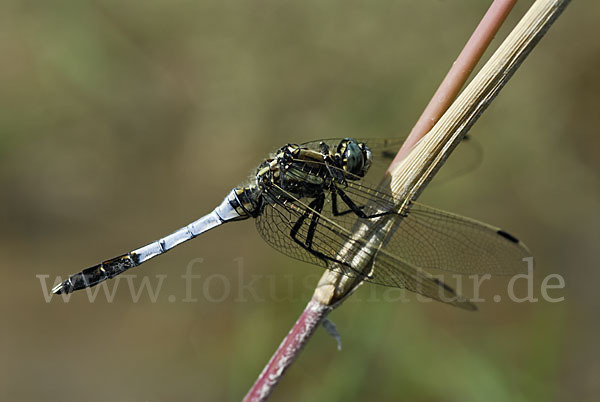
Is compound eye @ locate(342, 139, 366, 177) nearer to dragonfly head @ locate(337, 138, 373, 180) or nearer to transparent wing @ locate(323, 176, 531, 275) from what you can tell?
dragonfly head @ locate(337, 138, 373, 180)

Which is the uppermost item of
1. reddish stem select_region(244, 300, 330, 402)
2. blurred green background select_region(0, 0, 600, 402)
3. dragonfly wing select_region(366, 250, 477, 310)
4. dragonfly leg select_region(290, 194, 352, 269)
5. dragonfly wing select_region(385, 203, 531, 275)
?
blurred green background select_region(0, 0, 600, 402)

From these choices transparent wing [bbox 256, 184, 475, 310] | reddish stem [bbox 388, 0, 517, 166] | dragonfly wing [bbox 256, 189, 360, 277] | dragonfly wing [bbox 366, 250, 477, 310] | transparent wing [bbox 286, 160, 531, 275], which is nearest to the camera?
reddish stem [bbox 388, 0, 517, 166]

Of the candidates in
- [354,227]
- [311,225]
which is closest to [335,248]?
[354,227]

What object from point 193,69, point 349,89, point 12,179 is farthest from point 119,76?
point 349,89

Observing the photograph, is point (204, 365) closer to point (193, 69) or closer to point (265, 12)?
point (193, 69)

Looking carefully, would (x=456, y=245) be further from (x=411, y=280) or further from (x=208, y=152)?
(x=208, y=152)

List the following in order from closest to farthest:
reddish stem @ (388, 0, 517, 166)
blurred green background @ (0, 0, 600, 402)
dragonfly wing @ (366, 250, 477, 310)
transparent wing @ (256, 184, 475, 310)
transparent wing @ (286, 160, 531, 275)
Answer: reddish stem @ (388, 0, 517, 166) → transparent wing @ (256, 184, 475, 310) → dragonfly wing @ (366, 250, 477, 310) → transparent wing @ (286, 160, 531, 275) → blurred green background @ (0, 0, 600, 402)

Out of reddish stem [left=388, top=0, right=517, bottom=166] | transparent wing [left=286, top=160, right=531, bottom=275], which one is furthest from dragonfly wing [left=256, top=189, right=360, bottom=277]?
reddish stem [left=388, top=0, right=517, bottom=166]
